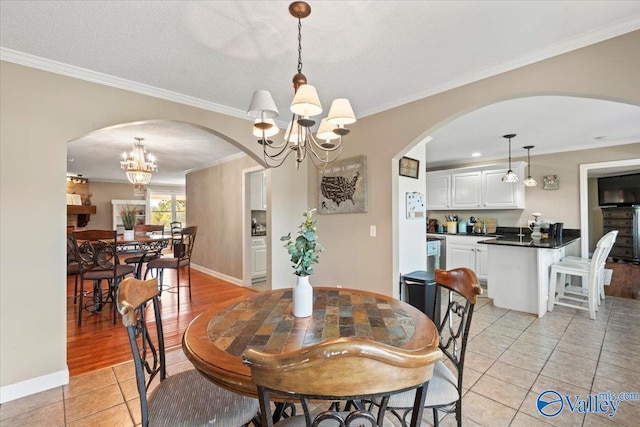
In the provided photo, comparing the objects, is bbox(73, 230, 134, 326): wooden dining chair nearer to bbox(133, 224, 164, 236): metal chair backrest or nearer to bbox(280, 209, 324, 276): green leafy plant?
bbox(133, 224, 164, 236): metal chair backrest

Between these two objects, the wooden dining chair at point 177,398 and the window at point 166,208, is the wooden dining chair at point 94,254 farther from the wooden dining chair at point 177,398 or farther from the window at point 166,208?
the window at point 166,208

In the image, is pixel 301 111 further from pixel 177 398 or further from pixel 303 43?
pixel 177 398

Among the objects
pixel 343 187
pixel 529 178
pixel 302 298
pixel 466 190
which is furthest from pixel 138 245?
pixel 529 178

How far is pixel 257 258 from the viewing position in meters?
5.36

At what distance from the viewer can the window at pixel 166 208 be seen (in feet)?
31.6

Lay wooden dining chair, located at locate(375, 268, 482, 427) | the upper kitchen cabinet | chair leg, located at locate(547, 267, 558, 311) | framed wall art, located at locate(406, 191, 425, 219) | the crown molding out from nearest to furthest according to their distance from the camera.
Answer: wooden dining chair, located at locate(375, 268, 482, 427) < the crown molding < framed wall art, located at locate(406, 191, 425, 219) < chair leg, located at locate(547, 267, 558, 311) < the upper kitchen cabinet

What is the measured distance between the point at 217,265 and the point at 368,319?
5.17 meters

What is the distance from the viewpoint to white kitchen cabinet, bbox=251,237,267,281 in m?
5.29

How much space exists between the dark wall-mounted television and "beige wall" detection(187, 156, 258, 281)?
843cm

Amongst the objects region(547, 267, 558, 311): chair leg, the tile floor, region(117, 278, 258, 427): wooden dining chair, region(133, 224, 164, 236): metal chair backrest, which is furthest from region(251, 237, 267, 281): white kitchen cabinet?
region(547, 267, 558, 311): chair leg

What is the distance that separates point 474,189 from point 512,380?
13.8ft

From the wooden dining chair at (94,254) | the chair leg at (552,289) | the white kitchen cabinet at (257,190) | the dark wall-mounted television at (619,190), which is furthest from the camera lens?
the dark wall-mounted television at (619,190)

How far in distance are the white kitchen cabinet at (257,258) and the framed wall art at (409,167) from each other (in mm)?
3072

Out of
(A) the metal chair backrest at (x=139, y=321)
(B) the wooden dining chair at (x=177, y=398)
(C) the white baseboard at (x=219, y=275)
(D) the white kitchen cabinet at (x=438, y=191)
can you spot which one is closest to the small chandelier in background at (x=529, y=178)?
(D) the white kitchen cabinet at (x=438, y=191)
